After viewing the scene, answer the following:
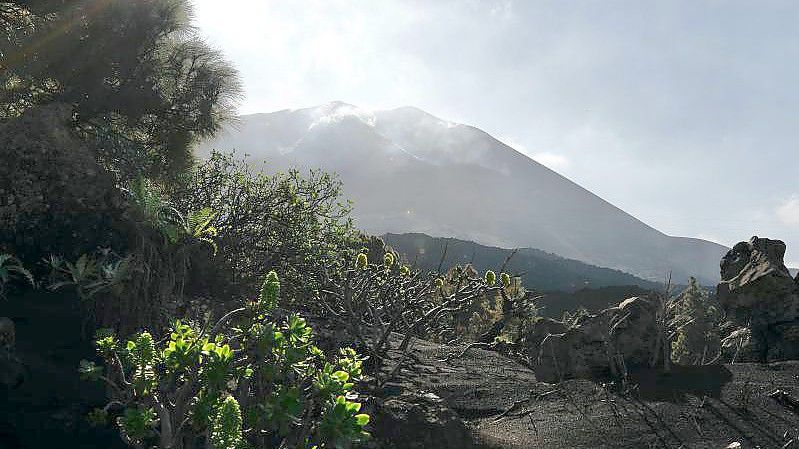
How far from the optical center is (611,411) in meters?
7.59

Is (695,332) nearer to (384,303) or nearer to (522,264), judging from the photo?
(384,303)

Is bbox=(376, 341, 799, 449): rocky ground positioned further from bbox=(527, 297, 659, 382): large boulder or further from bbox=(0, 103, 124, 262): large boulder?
bbox=(0, 103, 124, 262): large boulder

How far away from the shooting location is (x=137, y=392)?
3625 millimetres

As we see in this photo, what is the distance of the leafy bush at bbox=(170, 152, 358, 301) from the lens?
11.4 metres

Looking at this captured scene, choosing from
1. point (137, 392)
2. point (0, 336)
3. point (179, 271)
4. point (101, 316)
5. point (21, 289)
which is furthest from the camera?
point (179, 271)

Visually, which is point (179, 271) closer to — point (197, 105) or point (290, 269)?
point (290, 269)

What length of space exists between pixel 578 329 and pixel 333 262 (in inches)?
222

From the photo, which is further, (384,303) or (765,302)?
(765,302)

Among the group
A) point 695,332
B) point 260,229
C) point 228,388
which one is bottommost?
point 695,332

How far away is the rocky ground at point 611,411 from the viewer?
6.62m

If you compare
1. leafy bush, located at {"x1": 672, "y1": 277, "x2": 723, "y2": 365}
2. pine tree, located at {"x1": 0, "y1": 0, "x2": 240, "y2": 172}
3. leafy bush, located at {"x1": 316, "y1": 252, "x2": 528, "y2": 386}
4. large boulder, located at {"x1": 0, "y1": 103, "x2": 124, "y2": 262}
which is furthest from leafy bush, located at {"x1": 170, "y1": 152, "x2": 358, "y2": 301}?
leafy bush, located at {"x1": 672, "y1": 277, "x2": 723, "y2": 365}

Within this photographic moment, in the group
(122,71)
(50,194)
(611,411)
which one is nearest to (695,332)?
(611,411)

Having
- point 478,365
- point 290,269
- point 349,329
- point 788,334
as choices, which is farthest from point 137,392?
point 788,334

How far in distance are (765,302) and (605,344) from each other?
5.89m
